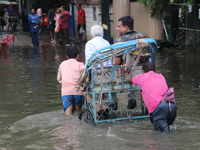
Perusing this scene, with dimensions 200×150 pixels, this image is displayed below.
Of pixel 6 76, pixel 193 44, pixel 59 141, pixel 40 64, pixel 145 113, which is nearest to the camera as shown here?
pixel 59 141

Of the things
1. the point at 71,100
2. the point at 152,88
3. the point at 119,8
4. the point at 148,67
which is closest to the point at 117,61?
the point at 148,67

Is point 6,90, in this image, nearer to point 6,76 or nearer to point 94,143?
point 6,76

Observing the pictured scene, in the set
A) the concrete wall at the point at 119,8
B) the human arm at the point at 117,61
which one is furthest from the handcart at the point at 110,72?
the concrete wall at the point at 119,8

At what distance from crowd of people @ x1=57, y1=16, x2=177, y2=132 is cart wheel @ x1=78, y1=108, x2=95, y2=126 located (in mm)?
290

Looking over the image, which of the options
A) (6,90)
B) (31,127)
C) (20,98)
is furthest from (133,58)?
(6,90)

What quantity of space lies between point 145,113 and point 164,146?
174 centimetres

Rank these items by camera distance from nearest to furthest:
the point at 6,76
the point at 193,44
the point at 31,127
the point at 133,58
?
the point at 133,58, the point at 31,127, the point at 6,76, the point at 193,44

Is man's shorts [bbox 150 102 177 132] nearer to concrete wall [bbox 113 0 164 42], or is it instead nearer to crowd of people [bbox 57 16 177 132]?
crowd of people [bbox 57 16 177 132]

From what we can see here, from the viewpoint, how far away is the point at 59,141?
5.56 meters

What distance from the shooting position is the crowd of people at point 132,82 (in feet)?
17.7

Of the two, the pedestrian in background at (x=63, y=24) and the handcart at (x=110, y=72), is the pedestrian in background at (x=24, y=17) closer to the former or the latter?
the pedestrian in background at (x=63, y=24)

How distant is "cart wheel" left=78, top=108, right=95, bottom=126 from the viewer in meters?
6.19

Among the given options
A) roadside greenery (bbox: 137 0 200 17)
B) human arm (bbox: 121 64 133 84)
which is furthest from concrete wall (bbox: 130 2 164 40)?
human arm (bbox: 121 64 133 84)

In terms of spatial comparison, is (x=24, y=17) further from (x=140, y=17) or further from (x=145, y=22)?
(x=145, y=22)
